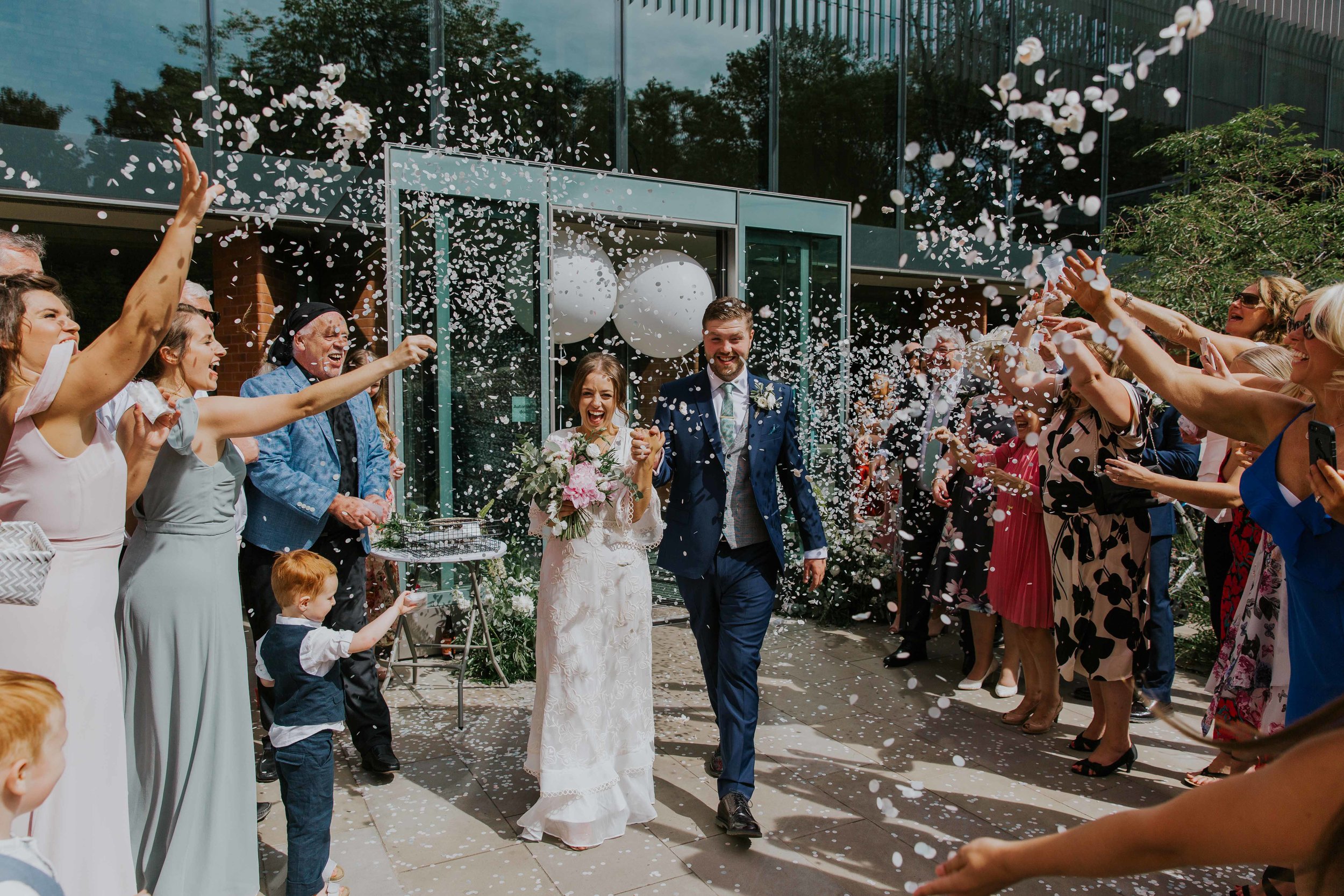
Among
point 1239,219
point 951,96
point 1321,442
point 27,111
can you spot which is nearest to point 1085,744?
point 1321,442

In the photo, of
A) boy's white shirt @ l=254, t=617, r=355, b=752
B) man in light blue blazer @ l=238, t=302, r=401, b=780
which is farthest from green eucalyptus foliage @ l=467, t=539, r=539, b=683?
boy's white shirt @ l=254, t=617, r=355, b=752

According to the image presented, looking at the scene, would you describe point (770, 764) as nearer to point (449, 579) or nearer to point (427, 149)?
point (449, 579)

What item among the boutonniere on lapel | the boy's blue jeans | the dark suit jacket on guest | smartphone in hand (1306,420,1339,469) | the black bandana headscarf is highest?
the black bandana headscarf

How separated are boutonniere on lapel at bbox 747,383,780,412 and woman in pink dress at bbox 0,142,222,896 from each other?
2.09m

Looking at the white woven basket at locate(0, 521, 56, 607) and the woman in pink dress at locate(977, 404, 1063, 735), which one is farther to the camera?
the woman in pink dress at locate(977, 404, 1063, 735)

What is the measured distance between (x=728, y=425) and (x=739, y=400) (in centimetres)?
12

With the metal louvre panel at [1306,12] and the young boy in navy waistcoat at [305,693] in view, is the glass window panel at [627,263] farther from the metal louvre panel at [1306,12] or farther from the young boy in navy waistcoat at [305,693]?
the metal louvre panel at [1306,12]

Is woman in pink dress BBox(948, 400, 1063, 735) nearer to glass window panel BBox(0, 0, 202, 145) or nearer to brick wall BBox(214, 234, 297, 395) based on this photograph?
brick wall BBox(214, 234, 297, 395)

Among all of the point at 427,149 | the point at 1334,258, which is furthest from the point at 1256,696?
the point at 1334,258

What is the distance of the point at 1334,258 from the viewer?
24.9ft

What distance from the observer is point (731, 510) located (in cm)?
348

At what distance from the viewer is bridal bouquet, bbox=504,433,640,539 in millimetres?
3324

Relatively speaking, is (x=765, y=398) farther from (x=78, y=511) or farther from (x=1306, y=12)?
(x=1306, y=12)

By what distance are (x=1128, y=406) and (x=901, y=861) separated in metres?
1.83
